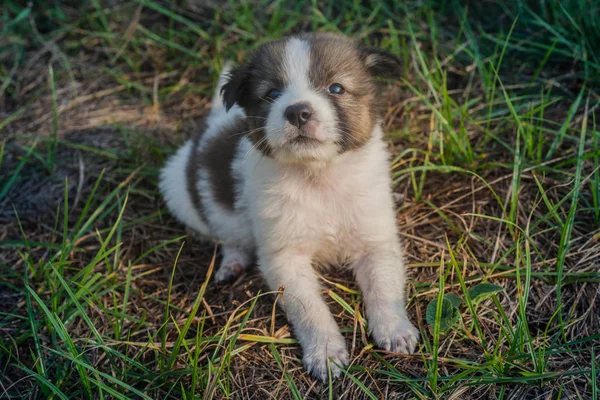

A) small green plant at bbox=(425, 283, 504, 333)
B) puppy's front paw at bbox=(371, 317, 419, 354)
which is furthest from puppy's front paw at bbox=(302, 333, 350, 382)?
small green plant at bbox=(425, 283, 504, 333)

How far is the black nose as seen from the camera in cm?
305

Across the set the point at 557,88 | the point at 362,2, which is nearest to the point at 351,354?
the point at 557,88

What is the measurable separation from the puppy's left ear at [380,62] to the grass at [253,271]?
1.66 ft

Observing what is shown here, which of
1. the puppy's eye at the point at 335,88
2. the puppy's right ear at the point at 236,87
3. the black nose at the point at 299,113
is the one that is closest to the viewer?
the black nose at the point at 299,113

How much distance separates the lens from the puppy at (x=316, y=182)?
3.21 m

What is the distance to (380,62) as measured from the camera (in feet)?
11.7

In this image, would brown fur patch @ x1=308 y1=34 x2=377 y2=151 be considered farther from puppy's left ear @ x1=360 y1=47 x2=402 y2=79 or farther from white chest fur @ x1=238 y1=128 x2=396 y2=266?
white chest fur @ x1=238 y1=128 x2=396 y2=266

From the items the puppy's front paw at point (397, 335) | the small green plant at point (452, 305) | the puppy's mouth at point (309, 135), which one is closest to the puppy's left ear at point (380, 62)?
the puppy's mouth at point (309, 135)

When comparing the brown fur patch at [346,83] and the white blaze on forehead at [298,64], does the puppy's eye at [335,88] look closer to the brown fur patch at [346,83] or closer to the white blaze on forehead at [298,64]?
the brown fur patch at [346,83]

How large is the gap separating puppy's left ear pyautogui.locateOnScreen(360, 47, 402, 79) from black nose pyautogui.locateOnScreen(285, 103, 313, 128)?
0.71m

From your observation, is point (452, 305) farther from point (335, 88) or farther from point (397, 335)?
point (335, 88)

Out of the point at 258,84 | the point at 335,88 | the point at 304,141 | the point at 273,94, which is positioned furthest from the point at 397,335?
the point at 258,84

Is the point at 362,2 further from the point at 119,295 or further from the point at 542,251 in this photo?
the point at 119,295

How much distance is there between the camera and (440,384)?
3002mm
